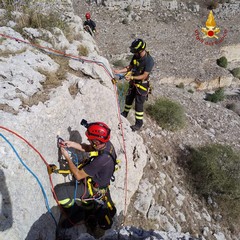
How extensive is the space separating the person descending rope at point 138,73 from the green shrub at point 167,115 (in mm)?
1838

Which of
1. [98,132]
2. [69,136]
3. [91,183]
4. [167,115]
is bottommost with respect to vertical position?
[167,115]

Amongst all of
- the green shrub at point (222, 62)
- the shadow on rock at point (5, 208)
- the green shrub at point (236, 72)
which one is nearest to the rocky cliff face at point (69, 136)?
the shadow on rock at point (5, 208)

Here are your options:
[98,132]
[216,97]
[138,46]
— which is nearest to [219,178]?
[138,46]

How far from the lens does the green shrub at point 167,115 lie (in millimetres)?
8680

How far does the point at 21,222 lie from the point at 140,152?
3632 mm

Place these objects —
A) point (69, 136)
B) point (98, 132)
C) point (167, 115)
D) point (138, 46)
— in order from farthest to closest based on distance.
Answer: point (167, 115) < point (138, 46) < point (69, 136) < point (98, 132)

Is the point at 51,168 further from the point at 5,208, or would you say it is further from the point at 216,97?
the point at 216,97

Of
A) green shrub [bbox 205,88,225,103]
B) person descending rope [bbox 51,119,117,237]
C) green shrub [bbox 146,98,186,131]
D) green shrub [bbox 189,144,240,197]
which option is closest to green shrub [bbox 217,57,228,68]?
green shrub [bbox 205,88,225,103]

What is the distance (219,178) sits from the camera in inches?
288

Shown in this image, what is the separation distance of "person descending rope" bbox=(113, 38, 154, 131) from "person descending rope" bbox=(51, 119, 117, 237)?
8.25 feet

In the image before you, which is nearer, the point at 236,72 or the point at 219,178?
the point at 219,178

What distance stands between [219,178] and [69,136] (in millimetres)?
4698

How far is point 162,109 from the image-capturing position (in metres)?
8.81

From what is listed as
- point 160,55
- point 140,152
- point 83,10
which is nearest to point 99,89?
point 140,152
